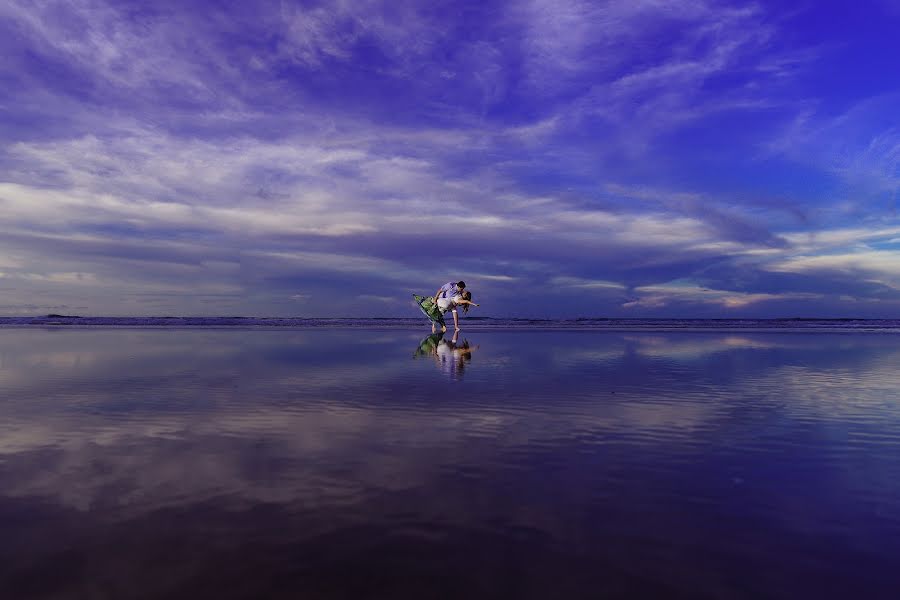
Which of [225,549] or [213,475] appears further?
[213,475]

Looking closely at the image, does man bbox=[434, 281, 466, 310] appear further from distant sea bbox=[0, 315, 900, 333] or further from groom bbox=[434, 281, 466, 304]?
distant sea bbox=[0, 315, 900, 333]

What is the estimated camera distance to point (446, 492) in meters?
4.98

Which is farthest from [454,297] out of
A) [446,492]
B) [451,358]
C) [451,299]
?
[446,492]

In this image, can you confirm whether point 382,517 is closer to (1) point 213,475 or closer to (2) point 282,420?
(1) point 213,475

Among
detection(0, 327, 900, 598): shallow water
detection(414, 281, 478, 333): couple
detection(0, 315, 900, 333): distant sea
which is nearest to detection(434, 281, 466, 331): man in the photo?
detection(414, 281, 478, 333): couple

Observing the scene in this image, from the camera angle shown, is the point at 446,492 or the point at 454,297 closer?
the point at 446,492

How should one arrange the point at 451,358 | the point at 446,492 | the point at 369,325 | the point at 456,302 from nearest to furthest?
the point at 446,492
the point at 451,358
the point at 456,302
the point at 369,325

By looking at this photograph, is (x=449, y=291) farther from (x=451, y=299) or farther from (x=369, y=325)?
(x=369, y=325)

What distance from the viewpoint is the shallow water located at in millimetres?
3484

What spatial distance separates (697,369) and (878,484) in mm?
9999

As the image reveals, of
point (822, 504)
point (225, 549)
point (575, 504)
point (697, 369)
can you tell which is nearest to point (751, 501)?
point (822, 504)

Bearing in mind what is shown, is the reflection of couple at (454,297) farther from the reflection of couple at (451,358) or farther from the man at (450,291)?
the reflection of couple at (451,358)

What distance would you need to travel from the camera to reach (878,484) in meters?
5.33

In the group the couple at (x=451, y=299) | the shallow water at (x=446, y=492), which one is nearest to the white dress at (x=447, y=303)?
the couple at (x=451, y=299)
